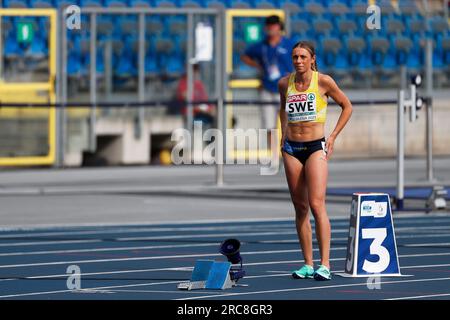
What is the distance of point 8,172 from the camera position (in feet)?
77.2

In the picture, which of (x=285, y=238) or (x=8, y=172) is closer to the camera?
(x=285, y=238)

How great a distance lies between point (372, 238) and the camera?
11375mm

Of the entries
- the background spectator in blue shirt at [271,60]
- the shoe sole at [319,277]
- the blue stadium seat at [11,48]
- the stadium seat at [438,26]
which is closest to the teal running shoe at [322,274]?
the shoe sole at [319,277]

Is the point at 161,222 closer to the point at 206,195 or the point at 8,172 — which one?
the point at 206,195

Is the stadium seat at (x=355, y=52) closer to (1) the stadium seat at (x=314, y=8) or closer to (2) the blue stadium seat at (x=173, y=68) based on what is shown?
(1) the stadium seat at (x=314, y=8)

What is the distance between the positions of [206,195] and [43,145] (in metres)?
4.90

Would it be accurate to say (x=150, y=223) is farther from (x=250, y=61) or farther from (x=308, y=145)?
(x=250, y=61)

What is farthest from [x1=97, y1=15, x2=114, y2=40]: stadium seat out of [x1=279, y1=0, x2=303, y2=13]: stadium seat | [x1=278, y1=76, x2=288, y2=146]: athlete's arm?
[x1=278, y1=76, x2=288, y2=146]: athlete's arm

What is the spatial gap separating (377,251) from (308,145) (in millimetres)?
979

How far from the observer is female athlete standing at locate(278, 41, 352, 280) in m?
11.4

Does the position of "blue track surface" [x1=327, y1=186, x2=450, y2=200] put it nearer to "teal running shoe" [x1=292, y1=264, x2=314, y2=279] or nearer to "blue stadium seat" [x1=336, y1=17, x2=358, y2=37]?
"blue stadium seat" [x1=336, y1=17, x2=358, y2=37]

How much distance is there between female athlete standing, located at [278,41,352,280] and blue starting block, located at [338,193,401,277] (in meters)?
0.24
